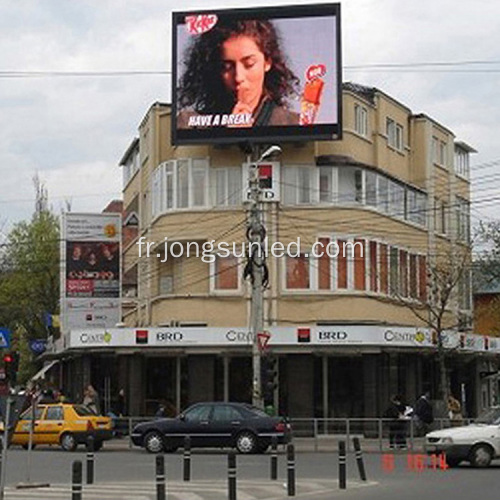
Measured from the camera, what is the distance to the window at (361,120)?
1975 inches

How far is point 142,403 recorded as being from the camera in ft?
159

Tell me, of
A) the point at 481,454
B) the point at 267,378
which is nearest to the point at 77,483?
the point at 481,454

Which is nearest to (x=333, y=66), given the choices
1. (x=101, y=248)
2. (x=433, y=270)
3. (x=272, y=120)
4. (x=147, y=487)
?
(x=272, y=120)

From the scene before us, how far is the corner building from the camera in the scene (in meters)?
46.1

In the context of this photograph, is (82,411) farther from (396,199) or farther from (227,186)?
(396,199)

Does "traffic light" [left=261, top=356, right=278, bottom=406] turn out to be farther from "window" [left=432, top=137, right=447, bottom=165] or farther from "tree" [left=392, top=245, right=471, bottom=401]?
"window" [left=432, top=137, right=447, bottom=165]

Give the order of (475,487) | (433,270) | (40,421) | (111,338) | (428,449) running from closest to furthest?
1. (475,487)
2. (428,449)
3. (40,421)
4. (111,338)
5. (433,270)

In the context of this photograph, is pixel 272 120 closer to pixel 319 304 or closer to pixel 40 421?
pixel 319 304

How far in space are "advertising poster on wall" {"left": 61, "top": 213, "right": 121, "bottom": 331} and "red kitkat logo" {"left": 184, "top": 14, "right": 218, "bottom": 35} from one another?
9067mm

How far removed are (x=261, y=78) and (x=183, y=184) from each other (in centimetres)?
526

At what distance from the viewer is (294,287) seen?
1877 inches

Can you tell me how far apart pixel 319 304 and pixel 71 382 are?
577 inches

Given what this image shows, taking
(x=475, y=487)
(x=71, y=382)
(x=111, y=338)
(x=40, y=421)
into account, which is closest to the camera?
(x=475, y=487)

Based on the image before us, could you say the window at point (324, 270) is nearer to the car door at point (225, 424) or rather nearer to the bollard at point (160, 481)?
the car door at point (225, 424)
